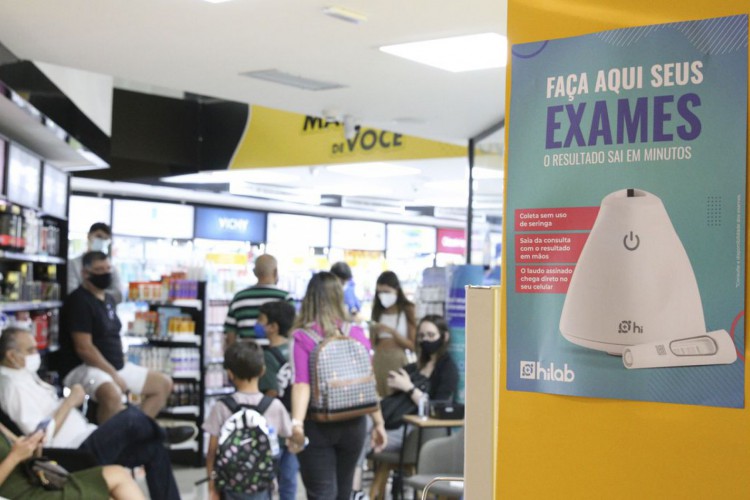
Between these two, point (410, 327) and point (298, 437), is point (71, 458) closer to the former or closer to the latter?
point (298, 437)

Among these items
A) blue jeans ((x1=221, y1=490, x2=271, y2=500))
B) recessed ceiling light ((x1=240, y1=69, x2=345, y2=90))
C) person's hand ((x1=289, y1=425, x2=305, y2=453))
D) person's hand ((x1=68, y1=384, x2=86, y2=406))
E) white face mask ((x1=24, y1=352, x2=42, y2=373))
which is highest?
recessed ceiling light ((x1=240, y1=69, x2=345, y2=90))

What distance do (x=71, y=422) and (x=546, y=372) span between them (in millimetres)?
4195

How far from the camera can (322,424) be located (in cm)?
461

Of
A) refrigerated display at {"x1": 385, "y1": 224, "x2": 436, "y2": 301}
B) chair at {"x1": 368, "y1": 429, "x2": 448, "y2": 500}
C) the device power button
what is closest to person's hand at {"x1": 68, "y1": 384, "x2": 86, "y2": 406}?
chair at {"x1": 368, "y1": 429, "x2": 448, "y2": 500}

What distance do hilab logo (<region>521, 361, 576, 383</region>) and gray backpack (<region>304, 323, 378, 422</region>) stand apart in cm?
278

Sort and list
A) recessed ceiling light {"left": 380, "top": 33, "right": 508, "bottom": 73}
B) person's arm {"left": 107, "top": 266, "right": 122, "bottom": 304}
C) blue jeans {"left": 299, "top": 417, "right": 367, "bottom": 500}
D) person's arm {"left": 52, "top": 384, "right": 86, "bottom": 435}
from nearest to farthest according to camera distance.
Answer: blue jeans {"left": 299, "top": 417, "right": 367, "bottom": 500}, recessed ceiling light {"left": 380, "top": 33, "right": 508, "bottom": 73}, person's arm {"left": 52, "top": 384, "right": 86, "bottom": 435}, person's arm {"left": 107, "top": 266, "right": 122, "bottom": 304}

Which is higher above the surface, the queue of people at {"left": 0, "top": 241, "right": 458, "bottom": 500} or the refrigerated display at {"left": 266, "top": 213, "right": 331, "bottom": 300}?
the refrigerated display at {"left": 266, "top": 213, "right": 331, "bottom": 300}

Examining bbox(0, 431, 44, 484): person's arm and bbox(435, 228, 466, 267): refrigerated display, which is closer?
bbox(0, 431, 44, 484): person's arm

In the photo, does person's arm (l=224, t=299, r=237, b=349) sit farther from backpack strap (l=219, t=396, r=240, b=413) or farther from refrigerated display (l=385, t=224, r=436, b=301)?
refrigerated display (l=385, t=224, r=436, b=301)

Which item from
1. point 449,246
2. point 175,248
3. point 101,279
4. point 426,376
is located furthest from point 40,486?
point 449,246

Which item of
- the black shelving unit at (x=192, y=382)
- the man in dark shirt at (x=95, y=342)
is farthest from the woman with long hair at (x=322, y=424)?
the black shelving unit at (x=192, y=382)

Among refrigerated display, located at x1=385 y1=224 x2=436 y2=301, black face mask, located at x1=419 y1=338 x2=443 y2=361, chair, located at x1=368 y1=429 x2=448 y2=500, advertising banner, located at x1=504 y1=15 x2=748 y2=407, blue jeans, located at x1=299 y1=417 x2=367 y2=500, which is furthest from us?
refrigerated display, located at x1=385 y1=224 x2=436 y2=301

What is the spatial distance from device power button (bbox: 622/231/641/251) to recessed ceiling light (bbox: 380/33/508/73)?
2.98 metres

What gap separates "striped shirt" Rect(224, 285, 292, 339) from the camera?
6.21m
